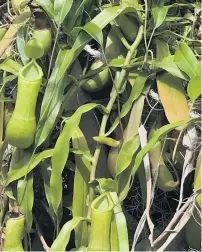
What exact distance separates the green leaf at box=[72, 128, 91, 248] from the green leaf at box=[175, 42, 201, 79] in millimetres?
203

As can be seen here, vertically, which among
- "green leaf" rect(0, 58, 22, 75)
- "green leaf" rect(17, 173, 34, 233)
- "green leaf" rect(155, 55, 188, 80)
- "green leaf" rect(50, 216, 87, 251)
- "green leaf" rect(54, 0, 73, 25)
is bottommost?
"green leaf" rect(50, 216, 87, 251)

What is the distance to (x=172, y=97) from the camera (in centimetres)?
81

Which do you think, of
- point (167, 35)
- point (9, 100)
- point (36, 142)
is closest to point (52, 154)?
point (36, 142)

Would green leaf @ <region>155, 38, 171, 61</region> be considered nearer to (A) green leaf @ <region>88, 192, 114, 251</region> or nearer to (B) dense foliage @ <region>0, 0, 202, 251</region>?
(B) dense foliage @ <region>0, 0, 202, 251</region>

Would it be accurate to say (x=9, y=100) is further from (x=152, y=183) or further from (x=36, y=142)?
(x=152, y=183)

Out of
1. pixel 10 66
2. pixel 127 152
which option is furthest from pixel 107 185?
pixel 10 66

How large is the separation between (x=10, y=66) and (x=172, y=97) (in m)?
0.29

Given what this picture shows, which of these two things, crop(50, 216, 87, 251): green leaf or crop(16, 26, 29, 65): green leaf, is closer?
crop(50, 216, 87, 251): green leaf

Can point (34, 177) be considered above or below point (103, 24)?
below

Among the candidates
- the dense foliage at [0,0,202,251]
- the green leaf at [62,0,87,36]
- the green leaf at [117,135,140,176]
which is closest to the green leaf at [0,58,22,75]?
the dense foliage at [0,0,202,251]

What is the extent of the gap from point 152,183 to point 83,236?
142 millimetres

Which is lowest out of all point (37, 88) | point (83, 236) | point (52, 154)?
point (83, 236)

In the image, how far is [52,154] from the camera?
81 centimetres

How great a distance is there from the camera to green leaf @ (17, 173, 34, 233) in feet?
2.73
